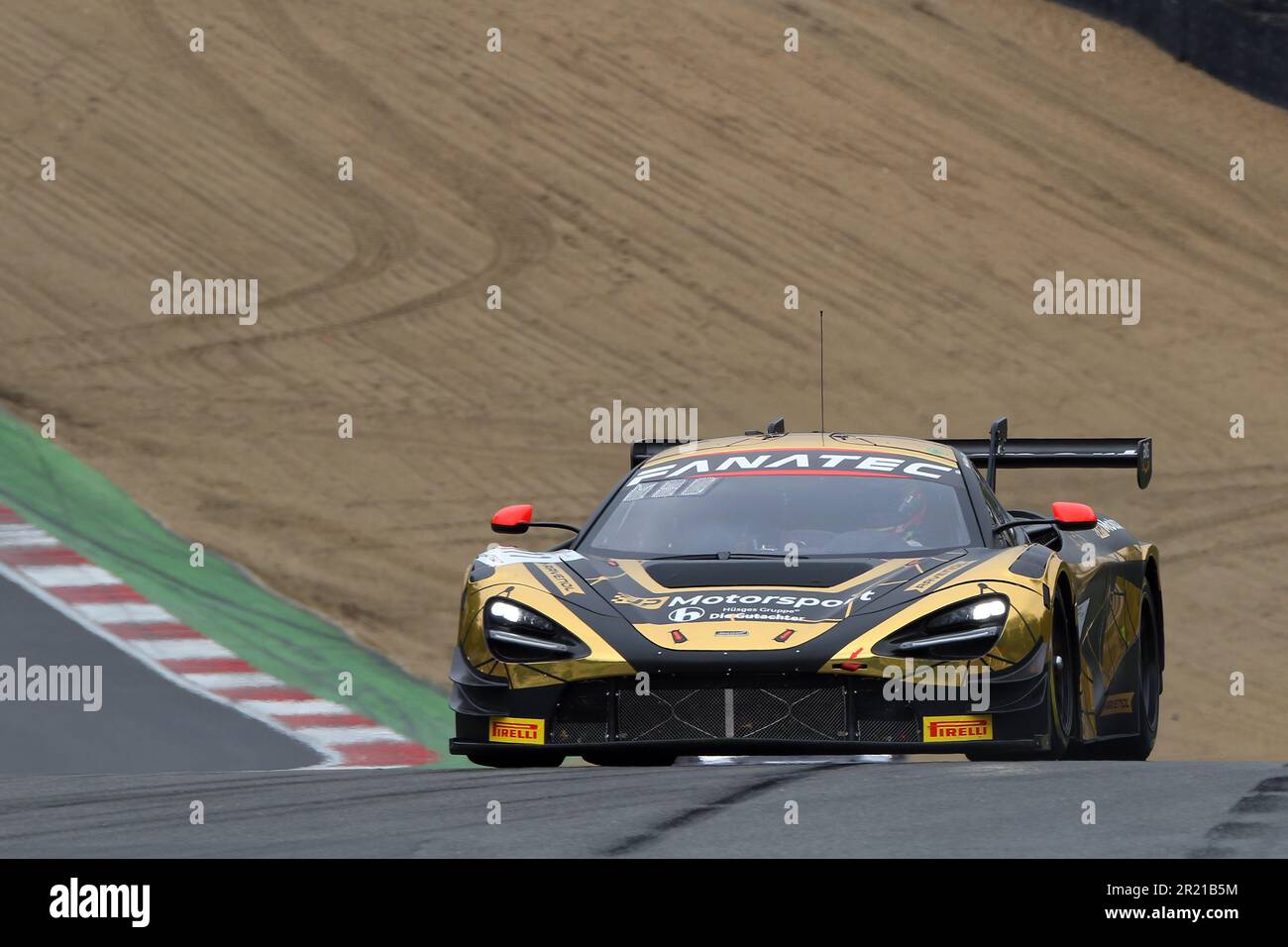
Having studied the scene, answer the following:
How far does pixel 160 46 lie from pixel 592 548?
17.2 metres

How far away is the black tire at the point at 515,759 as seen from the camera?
24.3 feet

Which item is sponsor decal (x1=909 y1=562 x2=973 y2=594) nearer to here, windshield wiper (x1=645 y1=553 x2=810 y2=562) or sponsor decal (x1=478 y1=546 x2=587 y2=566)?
windshield wiper (x1=645 y1=553 x2=810 y2=562)

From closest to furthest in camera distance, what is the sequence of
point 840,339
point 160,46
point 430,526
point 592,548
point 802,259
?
point 592,548 < point 430,526 < point 840,339 < point 802,259 < point 160,46

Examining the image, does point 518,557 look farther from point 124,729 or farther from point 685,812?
point 124,729

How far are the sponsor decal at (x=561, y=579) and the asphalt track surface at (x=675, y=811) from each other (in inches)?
31.6

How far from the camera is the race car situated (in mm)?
7133

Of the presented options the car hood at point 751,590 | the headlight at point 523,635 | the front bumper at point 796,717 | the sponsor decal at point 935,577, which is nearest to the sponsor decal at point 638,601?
the car hood at point 751,590

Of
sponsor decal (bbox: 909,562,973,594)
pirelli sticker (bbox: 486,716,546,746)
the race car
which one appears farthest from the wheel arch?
pirelli sticker (bbox: 486,716,546,746)

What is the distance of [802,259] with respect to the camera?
21625mm

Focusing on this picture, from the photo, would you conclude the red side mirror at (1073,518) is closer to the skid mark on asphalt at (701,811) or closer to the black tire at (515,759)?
the skid mark on asphalt at (701,811)

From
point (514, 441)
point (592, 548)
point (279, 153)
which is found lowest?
point (592, 548)

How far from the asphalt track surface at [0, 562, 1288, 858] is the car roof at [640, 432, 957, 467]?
2.21m
